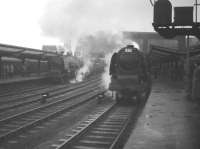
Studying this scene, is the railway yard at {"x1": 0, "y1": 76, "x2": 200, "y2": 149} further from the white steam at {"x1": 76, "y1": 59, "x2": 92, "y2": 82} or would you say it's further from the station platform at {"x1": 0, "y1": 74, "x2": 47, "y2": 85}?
the white steam at {"x1": 76, "y1": 59, "x2": 92, "y2": 82}

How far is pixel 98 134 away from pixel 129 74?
6.77 m

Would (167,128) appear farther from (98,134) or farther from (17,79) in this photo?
(17,79)

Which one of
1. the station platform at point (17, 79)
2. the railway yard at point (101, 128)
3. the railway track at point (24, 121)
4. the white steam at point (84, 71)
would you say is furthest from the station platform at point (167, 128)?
the white steam at point (84, 71)

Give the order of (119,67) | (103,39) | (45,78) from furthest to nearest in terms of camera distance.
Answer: (103,39), (45,78), (119,67)

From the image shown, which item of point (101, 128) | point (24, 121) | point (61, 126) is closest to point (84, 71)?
point (24, 121)

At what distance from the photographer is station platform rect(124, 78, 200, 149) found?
712 cm

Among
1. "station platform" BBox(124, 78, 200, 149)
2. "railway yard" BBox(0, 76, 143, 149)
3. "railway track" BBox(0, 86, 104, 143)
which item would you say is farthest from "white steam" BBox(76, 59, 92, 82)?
"station platform" BBox(124, 78, 200, 149)

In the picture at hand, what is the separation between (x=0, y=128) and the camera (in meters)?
9.14

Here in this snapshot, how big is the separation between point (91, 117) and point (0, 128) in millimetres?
3563

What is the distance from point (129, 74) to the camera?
1491 cm

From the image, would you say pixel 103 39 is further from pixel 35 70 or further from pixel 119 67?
pixel 119 67

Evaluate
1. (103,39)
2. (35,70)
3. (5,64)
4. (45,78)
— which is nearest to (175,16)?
(5,64)

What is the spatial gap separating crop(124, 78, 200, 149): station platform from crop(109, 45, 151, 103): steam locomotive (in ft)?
5.86

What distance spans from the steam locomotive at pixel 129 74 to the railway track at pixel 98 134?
8.41 ft
